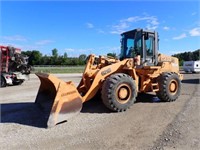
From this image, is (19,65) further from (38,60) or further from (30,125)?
Answer: (38,60)

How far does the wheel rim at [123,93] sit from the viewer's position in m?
6.63

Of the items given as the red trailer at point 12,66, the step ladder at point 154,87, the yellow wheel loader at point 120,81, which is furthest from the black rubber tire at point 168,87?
the red trailer at point 12,66

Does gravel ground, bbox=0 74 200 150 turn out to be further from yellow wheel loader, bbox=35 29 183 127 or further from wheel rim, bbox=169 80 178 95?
wheel rim, bbox=169 80 178 95

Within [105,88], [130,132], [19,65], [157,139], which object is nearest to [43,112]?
[105,88]

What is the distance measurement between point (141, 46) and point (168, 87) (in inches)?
62.1

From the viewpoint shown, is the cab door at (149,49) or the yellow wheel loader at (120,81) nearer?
the yellow wheel loader at (120,81)

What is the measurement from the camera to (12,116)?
6.47 metres

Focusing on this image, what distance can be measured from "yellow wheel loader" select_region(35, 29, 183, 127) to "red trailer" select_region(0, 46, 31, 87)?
7961mm

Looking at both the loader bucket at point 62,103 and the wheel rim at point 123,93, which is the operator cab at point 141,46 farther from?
the loader bucket at point 62,103

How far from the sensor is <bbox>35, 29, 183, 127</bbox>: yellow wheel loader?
A: 591cm

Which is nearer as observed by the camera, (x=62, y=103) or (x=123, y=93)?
(x=62, y=103)

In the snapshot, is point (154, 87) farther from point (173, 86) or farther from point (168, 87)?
point (173, 86)

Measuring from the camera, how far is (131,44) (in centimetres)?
845

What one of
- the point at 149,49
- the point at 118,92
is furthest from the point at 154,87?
the point at 118,92
